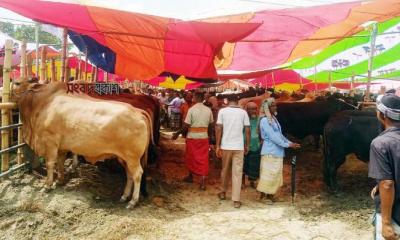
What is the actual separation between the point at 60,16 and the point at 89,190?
8.39 ft

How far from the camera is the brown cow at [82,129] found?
5.73m

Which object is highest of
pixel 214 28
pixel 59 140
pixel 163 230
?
pixel 214 28

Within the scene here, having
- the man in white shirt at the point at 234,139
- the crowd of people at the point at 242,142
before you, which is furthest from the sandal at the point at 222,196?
the man in white shirt at the point at 234,139

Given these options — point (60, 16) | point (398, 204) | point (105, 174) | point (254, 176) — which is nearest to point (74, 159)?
point (105, 174)

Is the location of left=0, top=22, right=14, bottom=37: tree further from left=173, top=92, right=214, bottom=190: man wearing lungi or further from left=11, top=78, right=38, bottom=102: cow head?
left=173, top=92, right=214, bottom=190: man wearing lungi

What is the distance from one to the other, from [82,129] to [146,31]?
1722 mm

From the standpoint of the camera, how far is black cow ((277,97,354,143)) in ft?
31.1

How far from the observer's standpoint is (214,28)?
18.3 feet

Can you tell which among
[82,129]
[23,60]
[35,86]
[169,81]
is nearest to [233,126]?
[82,129]

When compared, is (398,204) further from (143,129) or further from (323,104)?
(323,104)

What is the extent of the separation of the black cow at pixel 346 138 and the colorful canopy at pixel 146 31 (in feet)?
7.99

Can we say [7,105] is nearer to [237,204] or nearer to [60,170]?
[60,170]

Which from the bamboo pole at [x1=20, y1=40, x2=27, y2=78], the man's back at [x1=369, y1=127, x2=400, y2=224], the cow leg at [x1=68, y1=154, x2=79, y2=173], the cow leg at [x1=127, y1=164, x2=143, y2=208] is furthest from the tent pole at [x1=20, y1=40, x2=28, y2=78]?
the man's back at [x1=369, y1=127, x2=400, y2=224]

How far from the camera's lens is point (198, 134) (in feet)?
23.3
